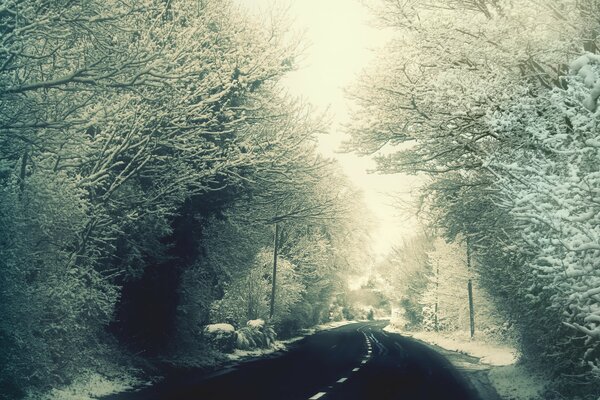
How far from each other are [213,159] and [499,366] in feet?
42.0

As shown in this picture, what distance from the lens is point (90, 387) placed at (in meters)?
8.61

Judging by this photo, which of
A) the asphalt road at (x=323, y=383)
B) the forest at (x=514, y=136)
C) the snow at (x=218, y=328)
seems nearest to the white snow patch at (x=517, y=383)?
the forest at (x=514, y=136)

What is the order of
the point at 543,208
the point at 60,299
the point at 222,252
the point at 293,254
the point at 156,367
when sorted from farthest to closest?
1. the point at 293,254
2. the point at 222,252
3. the point at 156,367
4. the point at 60,299
5. the point at 543,208

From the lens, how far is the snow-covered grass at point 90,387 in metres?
7.65

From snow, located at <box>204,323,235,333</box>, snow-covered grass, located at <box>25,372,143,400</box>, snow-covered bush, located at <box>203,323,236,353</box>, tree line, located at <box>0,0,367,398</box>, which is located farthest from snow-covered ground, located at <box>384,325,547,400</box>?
snow, located at <box>204,323,235,333</box>

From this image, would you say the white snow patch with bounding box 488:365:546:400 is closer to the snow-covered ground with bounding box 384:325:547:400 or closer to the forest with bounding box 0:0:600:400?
the snow-covered ground with bounding box 384:325:547:400

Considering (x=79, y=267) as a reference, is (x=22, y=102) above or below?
above

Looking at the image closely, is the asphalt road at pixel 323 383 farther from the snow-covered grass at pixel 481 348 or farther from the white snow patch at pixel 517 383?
the snow-covered grass at pixel 481 348

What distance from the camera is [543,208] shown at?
518cm

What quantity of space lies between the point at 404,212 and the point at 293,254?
64.5ft

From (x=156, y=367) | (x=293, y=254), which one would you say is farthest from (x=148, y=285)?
(x=293, y=254)

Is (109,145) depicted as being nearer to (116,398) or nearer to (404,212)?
(116,398)

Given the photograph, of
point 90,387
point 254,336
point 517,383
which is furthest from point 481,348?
point 90,387

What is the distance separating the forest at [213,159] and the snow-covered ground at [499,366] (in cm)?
61
